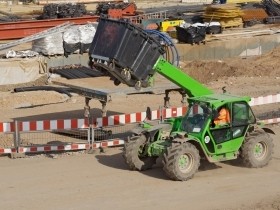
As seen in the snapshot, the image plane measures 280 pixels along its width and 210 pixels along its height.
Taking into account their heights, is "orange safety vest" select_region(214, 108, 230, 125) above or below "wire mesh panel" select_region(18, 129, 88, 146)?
above

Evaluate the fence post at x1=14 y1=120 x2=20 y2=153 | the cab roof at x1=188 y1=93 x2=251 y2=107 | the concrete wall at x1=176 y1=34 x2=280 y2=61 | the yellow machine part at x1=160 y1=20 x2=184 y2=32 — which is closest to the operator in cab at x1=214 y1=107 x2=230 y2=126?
the cab roof at x1=188 y1=93 x2=251 y2=107

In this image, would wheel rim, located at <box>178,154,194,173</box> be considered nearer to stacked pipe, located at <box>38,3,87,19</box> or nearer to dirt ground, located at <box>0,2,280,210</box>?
dirt ground, located at <box>0,2,280,210</box>

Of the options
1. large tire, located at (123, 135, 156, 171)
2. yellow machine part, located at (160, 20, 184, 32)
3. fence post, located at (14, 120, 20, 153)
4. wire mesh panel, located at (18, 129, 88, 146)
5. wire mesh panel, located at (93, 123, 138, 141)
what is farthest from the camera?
yellow machine part, located at (160, 20, 184, 32)

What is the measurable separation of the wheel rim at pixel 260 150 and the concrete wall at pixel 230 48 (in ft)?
55.4

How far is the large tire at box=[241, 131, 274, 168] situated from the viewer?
14336 mm

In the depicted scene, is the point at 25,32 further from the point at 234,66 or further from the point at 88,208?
the point at 88,208

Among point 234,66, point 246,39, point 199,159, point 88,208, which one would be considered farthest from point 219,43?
point 88,208

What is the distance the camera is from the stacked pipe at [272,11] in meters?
39.0

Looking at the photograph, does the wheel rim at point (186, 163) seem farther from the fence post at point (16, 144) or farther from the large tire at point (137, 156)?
the fence post at point (16, 144)

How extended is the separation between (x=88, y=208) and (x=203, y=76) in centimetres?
1686

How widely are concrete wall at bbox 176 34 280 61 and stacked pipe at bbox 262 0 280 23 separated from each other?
5619 millimetres

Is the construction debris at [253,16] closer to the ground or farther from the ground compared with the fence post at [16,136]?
farther from the ground

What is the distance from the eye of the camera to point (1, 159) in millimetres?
15867

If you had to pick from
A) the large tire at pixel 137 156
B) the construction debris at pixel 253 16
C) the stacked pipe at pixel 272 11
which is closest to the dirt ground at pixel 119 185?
the large tire at pixel 137 156
